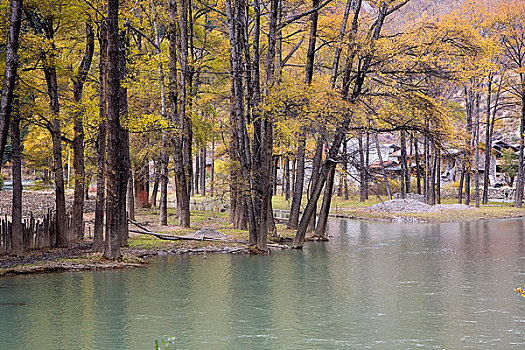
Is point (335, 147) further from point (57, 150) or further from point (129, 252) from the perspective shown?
point (57, 150)

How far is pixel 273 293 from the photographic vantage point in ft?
42.0

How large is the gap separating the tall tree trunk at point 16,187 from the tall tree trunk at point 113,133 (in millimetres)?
2100

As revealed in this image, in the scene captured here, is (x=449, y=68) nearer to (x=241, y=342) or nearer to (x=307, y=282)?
(x=307, y=282)

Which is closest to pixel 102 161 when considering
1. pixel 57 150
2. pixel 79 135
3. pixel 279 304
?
pixel 57 150

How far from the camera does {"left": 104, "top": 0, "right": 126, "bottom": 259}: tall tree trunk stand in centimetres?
1378

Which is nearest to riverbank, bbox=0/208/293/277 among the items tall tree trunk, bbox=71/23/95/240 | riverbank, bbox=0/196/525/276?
riverbank, bbox=0/196/525/276

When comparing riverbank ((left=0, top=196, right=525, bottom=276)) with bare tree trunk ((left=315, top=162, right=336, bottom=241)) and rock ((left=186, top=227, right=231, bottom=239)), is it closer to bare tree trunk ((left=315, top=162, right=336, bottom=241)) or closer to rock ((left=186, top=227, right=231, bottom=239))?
rock ((left=186, top=227, right=231, bottom=239))

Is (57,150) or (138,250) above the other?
(57,150)

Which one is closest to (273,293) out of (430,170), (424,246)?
(424,246)

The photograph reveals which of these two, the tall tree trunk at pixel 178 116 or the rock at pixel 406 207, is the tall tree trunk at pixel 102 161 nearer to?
the tall tree trunk at pixel 178 116

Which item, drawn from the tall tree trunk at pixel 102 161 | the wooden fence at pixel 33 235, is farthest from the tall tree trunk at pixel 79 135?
the tall tree trunk at pixel 102 161

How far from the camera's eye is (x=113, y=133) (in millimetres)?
14094

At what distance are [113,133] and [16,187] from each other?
8.76ft

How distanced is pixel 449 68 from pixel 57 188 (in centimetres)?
1281
